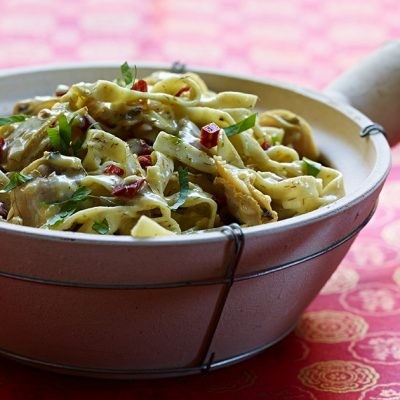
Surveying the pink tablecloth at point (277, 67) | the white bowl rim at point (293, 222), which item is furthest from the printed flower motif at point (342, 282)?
the white bowl rim at point (293, 222)

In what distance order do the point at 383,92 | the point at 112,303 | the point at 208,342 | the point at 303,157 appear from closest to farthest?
1. the point at 112,303
2. the point at 208,342
3. the point at 303,157
4. the point at 383,92

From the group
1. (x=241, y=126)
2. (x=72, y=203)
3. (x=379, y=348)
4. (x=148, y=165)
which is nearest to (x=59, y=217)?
(x=72, y=203)

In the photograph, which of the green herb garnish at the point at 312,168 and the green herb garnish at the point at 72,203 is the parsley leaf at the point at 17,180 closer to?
the green herb garnish at the point at 72,203

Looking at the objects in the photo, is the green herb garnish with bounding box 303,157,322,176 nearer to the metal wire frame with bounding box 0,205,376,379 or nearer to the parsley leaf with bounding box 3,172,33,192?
the metal wire frame with bounding box 0,205,376,379

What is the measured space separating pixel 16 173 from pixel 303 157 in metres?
0.67

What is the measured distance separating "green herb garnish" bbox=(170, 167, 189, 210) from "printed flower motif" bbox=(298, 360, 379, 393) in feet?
1.29

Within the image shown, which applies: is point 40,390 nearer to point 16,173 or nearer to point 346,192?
point 16,173

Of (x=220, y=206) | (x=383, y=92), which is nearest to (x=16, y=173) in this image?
(x=220, y=206)

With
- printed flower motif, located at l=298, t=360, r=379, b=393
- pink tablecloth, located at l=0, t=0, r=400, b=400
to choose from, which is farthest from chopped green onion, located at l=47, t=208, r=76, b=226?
printed flower motif, located at l=298, t=360, r=379, b=393

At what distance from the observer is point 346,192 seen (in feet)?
5.49

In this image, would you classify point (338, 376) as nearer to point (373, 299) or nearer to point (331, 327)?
point (331, 327)

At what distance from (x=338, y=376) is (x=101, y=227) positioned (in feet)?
1.75

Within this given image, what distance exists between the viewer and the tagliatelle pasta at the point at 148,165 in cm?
143

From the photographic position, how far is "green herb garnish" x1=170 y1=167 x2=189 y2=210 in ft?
4.84
